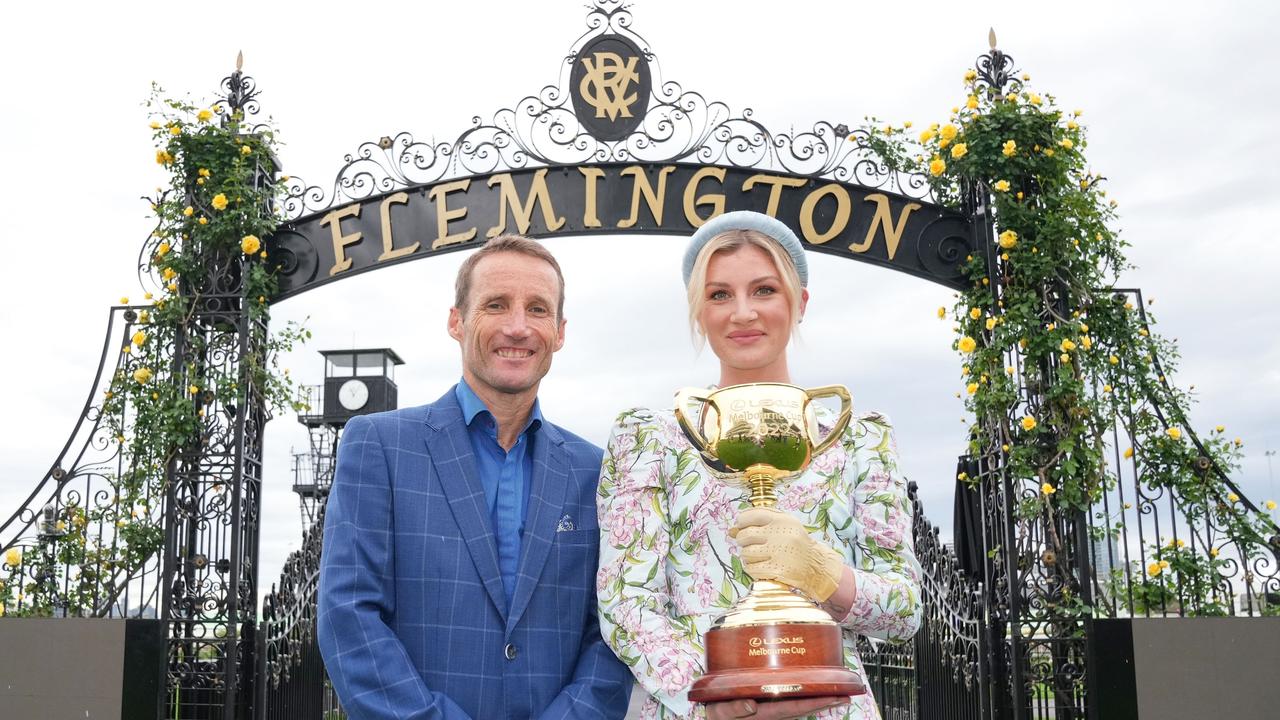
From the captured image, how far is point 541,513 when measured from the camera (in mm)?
2297

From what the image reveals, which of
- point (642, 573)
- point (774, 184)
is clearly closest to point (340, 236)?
point (774, 184)

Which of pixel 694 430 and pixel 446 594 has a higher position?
pixel 694 430

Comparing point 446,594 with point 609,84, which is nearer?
point 446,594

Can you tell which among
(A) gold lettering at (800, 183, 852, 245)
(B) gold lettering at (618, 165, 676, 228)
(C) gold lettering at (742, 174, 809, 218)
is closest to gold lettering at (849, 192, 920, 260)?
(A) gold lettering at (800, 183, 852, 245)

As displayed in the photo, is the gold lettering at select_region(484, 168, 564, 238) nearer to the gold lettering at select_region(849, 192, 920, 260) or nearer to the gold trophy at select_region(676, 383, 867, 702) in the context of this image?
the gold lettering at select_region(849, 192, 920, 260)

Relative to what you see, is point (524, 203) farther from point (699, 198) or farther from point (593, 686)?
point (593, 686)

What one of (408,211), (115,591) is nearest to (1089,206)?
(408,211)

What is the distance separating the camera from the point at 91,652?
6.14 meters

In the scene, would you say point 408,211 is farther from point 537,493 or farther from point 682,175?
point 537,493

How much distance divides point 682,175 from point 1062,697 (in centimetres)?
378

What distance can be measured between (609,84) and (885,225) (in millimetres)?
1969

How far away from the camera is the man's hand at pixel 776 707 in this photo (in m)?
1.75

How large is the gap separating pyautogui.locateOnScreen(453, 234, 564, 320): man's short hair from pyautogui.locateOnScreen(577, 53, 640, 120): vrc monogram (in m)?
4.51

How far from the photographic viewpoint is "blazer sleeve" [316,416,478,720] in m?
2.06
